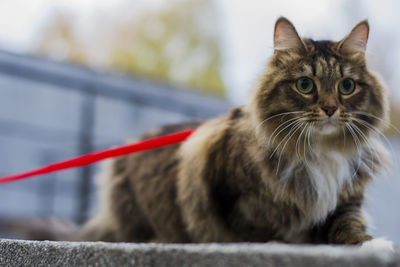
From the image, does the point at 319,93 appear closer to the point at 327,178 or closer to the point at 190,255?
the point at 327,178

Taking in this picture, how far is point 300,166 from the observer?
1.61m

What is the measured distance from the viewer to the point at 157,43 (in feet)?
37.7

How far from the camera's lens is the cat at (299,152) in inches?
59.2

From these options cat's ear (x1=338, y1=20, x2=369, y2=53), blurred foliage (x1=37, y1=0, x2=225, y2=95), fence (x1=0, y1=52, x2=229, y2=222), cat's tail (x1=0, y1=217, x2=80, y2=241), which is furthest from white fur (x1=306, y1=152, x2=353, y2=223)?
blurred foliage (x1=37, y1=0, x2=225, y2=95)

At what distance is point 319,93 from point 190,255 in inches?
31.9

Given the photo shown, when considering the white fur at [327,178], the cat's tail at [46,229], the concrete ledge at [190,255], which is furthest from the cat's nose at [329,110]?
the cat's tail at [46,229]

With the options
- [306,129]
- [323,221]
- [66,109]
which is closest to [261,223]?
[323,221]

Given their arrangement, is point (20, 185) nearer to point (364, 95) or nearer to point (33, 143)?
point (33, 143)

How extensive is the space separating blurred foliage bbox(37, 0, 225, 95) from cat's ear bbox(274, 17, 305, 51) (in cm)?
882

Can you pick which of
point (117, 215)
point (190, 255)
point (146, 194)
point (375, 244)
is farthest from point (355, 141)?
point (117, 215)

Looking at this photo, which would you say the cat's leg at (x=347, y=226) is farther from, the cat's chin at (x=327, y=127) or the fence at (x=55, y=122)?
the fence at (x=55, y=122)

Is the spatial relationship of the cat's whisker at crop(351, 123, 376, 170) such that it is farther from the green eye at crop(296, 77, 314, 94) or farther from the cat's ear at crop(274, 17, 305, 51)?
the cat's ear at crop(274, 17, 305, 51)

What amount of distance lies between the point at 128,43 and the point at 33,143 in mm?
6633

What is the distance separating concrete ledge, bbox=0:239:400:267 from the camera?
0.77 meters
